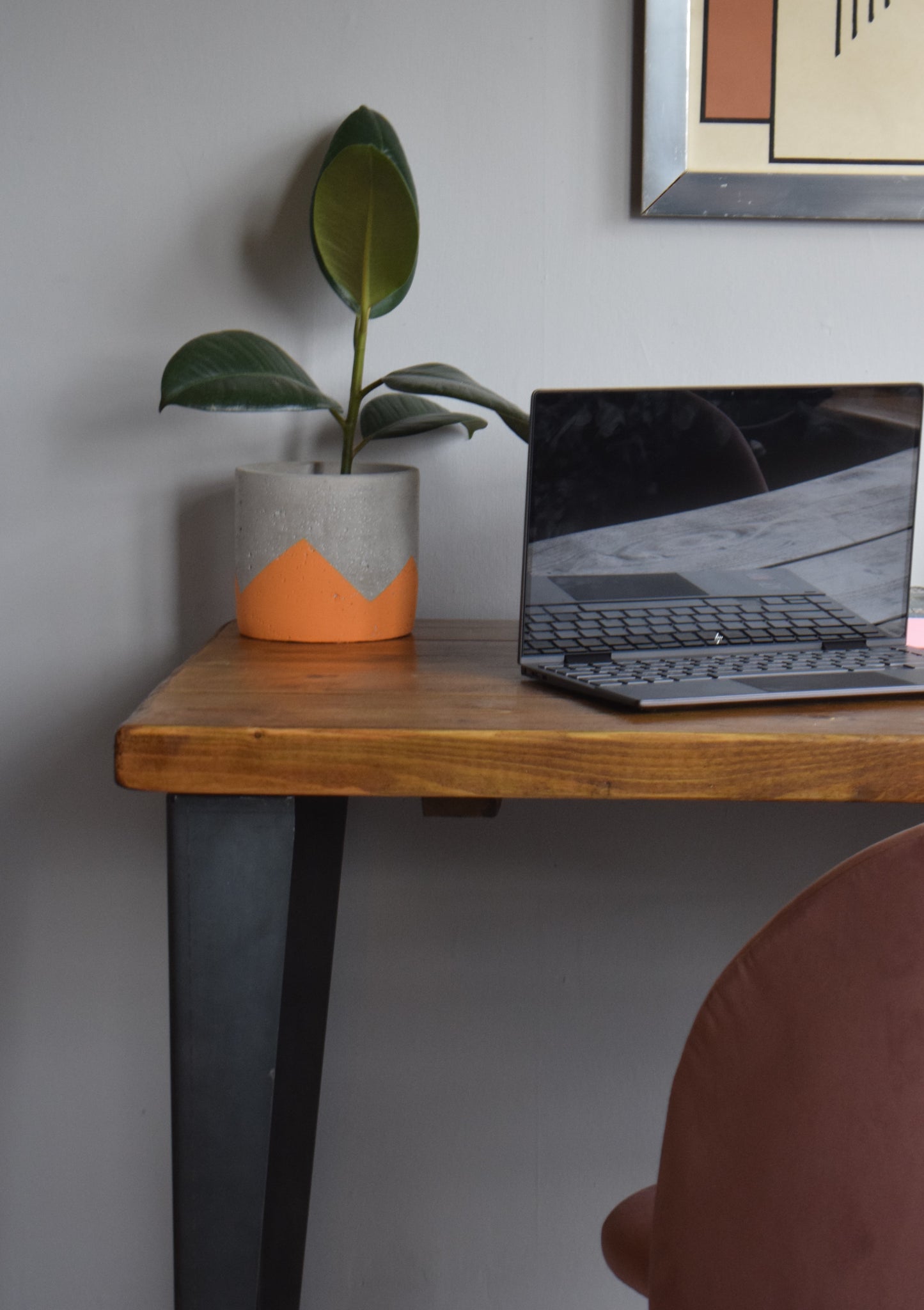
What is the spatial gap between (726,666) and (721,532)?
0.12m

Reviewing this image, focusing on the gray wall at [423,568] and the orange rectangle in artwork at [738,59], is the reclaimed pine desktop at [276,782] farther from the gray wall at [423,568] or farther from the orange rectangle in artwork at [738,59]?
the orange rectangle in artwork at [738,59]

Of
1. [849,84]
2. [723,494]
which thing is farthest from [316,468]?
[849,84]

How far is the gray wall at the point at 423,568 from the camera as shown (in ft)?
3.60

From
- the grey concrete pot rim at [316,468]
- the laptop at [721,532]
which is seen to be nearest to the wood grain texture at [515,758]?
the laptop at [721,532]

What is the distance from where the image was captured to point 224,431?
3.73 ft

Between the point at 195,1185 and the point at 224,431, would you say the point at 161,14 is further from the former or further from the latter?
the point at 195,1185

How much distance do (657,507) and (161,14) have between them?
0.70 metres

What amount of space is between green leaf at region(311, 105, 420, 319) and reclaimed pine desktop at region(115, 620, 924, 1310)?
0.39m

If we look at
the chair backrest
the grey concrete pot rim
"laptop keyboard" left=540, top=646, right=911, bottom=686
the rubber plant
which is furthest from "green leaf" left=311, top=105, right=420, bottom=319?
the chair backrest

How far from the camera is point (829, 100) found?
1.09 metres

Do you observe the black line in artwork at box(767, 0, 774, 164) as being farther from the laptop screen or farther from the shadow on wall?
the shadow on wall

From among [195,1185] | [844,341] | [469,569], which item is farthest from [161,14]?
[195,1185]

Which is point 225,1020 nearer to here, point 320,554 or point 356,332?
point 320,554

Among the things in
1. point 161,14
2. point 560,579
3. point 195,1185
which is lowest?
point 195,1185
